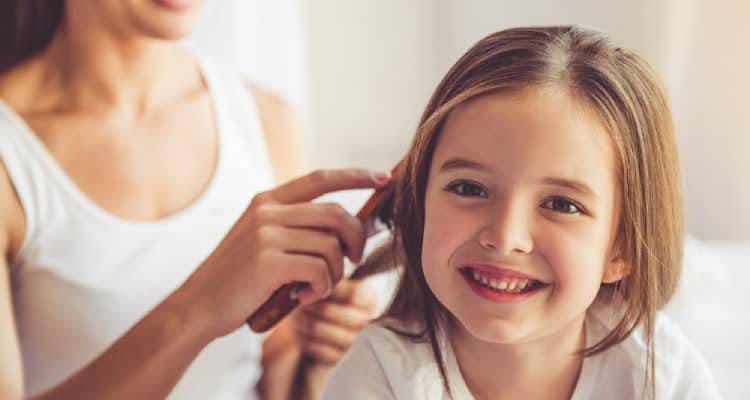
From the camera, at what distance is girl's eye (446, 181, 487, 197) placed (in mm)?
739

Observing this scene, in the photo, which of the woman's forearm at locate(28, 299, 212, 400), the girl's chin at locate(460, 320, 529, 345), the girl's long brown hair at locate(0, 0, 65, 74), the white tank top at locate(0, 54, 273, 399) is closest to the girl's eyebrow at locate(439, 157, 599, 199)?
the girl's chin at locate(460, 320, 529, 345)

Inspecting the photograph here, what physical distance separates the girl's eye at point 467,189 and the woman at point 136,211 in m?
0.13

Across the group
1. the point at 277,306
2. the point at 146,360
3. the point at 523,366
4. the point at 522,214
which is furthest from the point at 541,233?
the point at 146,360

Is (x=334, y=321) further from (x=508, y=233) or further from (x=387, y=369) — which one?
(x=508, y=233)

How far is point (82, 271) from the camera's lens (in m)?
1.06

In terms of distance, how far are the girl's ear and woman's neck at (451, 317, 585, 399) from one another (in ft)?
0.23

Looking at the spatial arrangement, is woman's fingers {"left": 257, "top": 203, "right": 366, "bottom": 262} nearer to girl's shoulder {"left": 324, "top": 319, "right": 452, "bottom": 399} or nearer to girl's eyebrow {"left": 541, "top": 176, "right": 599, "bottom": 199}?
girl's shoulder {"left": 324, "top": 319, "right": 452, "bottom": 399}

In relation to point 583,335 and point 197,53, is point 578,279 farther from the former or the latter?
point 197,53

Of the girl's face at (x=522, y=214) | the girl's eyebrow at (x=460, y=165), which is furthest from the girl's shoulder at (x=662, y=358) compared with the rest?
the girl's eyebrow at (x=460, y=165)

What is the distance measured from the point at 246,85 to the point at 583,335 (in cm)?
67

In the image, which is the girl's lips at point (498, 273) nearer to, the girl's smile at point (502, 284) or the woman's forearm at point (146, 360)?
the girl's smile at point (502, 284)

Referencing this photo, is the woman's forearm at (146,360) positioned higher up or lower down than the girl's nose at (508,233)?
lower down

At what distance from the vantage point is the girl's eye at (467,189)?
2.42ft

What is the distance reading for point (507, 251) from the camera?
70cm
